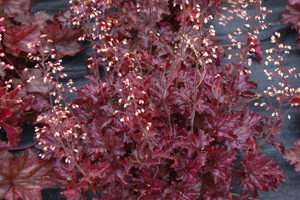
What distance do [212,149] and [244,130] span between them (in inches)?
8.4

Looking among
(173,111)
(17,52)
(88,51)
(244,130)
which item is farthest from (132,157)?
(88,51)

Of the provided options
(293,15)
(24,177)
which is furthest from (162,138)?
(293,15)

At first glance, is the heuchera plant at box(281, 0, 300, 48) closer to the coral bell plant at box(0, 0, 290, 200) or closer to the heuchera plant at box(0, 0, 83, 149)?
the coral bell plant at box(0, 0, 290, 200)

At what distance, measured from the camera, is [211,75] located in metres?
1.57

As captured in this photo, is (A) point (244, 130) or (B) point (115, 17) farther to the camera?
(B) point (115, 17)

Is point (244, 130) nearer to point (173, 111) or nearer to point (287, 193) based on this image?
point (173, 111)

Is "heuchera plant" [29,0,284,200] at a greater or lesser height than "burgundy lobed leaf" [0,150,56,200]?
greater

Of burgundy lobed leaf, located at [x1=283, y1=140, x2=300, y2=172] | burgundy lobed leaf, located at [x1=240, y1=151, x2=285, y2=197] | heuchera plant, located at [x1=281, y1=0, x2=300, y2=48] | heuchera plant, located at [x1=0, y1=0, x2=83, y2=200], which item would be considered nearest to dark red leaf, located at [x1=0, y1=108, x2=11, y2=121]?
heuchera plant, located at [x1=0, y1=0, x2=83, y2=200]

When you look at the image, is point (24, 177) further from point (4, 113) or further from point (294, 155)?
point (294, 155)

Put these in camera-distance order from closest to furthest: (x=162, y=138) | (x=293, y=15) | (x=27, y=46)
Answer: (x=162, y=138)
(x=27, y=46)
(x=293, y=15)

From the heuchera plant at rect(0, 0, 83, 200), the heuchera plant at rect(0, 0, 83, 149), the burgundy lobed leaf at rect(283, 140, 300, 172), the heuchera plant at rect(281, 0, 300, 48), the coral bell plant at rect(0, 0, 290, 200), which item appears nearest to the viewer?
the coral bell plant at rect(0, 0, 290, 200)

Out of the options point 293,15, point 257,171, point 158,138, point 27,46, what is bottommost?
point 257,171

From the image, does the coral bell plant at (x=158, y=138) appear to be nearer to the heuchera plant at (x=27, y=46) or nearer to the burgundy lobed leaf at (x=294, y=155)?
the burgundy lobed leaf at (x=294, y=155)

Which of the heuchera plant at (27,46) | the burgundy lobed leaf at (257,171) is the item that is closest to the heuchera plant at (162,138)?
the burgundy lobed leaf at (257,171)
